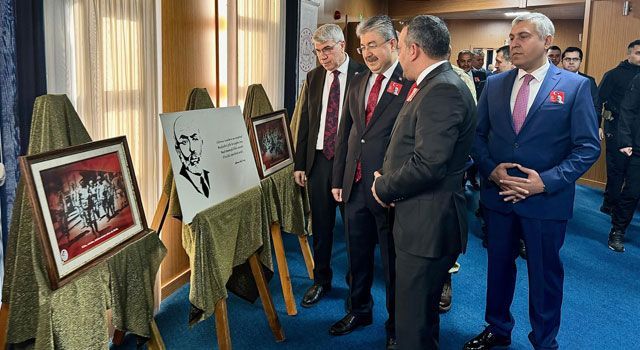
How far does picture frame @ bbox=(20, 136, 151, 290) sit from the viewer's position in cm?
144

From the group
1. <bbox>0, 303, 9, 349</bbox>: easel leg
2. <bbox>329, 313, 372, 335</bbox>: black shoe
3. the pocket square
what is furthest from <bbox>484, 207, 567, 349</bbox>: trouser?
<bbox>0, 303, 9, 349</bbox>: easel leg

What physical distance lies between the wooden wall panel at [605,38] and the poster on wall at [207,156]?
5597 mm

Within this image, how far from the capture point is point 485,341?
2.53 metres

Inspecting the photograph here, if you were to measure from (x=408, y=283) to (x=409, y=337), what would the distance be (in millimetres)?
240

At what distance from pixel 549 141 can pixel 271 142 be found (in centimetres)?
144

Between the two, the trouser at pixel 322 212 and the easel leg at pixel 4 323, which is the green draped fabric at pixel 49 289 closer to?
the easel leg at pixel 4 323

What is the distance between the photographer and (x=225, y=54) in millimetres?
3387

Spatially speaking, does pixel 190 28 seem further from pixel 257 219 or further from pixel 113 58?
pixel 257 219

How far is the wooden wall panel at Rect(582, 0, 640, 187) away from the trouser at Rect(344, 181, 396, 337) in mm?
5086

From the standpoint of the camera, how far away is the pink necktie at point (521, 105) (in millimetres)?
2230

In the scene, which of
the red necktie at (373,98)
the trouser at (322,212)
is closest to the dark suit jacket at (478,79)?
the trouser at (322,212)

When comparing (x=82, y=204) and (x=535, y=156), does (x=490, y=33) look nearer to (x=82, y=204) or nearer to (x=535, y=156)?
(x=535, y=156)

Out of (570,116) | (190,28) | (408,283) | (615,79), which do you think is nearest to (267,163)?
(190,28)

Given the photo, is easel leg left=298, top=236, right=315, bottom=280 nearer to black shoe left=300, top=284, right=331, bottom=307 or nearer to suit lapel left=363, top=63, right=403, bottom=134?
black shoe left=300, top=284, right=331, bottom=307
